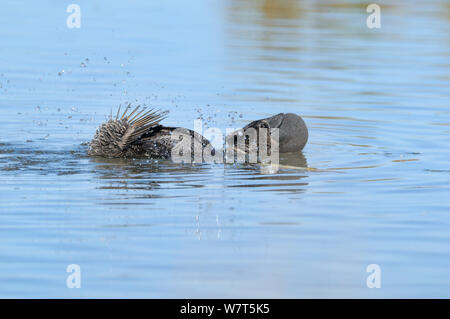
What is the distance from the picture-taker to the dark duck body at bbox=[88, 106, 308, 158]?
10070 millimetres

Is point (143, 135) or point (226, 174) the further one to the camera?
point (143, 135)

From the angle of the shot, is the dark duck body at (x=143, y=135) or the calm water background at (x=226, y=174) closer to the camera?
the calm water background at (x=226, y=174)

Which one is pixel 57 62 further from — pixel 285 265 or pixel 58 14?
pixel 285 265

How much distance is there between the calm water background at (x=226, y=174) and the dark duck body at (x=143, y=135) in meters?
0.17

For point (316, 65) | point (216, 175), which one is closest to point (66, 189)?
point (216, 175)

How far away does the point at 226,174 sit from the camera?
9.81 m

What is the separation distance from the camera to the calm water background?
671 centimetres

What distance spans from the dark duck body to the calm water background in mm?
173

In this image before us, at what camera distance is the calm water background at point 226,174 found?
22.0ft

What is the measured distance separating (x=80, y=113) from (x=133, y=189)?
14.1 feet

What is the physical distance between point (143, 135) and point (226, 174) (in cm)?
111

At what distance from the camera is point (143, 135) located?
33.6ft

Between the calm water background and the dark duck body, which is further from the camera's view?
the dark duck body

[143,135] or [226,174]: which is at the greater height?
[143,135]
